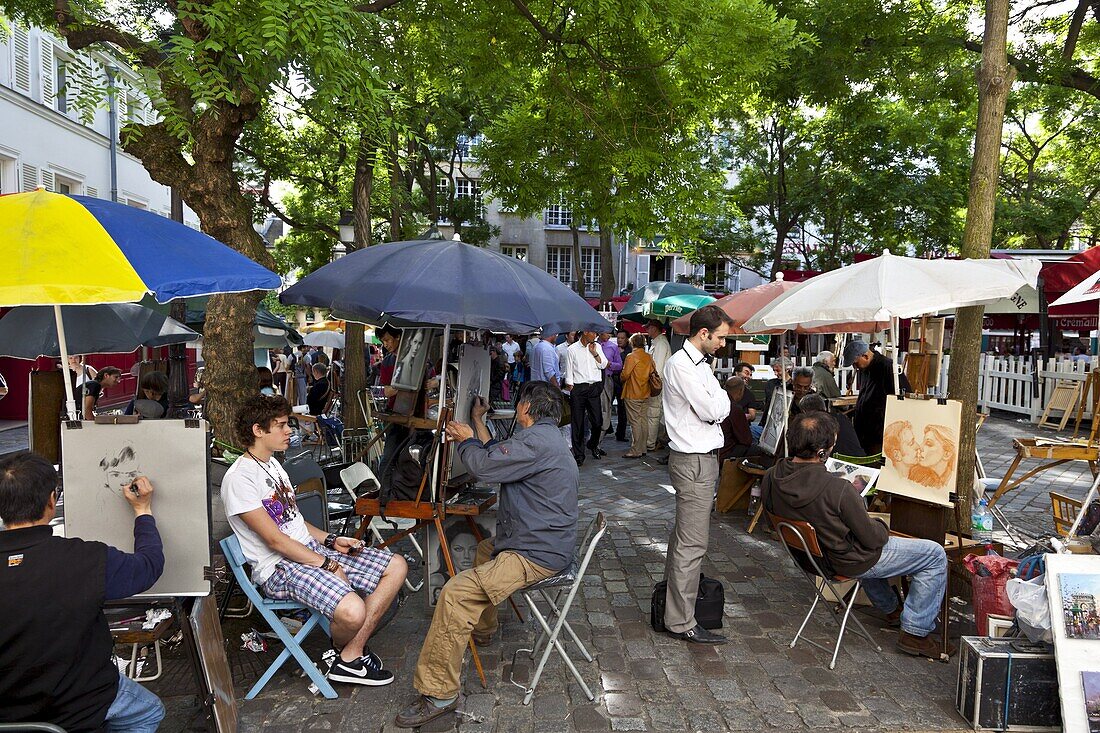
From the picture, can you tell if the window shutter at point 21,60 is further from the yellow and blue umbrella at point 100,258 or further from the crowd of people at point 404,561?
the yellow and blue umbrella at point 100,258

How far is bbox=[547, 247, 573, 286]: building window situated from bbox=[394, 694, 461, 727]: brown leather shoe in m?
38.9

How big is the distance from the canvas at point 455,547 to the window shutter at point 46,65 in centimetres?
1902

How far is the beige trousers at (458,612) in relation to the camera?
370 centimetres

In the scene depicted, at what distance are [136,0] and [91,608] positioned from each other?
761cm

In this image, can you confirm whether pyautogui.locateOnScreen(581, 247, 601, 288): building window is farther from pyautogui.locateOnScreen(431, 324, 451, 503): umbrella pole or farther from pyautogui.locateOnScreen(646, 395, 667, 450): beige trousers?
pyautogui.locateOnScreen(431, 324, 451, 503): umbrella pole

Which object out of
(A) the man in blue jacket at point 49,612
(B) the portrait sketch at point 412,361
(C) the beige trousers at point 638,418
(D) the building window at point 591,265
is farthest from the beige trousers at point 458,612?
(D) the building window at point 591,265

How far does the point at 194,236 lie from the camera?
3.85m

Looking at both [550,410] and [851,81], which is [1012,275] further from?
[851,81]

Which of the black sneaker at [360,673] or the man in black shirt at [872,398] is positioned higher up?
the man in black shirt at [872,398]

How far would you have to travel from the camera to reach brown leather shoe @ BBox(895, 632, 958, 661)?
4.38 meters

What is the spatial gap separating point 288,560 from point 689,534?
2304 millimetres

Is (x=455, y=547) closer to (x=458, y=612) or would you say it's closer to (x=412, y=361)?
(x=412, y=361)

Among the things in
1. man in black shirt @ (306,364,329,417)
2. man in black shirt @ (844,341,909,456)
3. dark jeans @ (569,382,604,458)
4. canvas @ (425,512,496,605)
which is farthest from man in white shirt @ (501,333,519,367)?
→ canvas @ (425,512,496,605)

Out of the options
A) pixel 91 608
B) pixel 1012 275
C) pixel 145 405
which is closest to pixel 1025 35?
pixel 1012 275
